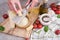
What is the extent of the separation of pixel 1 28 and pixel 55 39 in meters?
0.31

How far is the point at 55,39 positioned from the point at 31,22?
0.18m

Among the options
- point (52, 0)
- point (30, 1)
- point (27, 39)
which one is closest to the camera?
point (27, 39)

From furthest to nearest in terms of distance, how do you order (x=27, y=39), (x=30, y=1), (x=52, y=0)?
1. (x=52, y=0)
2. (x=30, y=1)
3. (x=27, y=39)

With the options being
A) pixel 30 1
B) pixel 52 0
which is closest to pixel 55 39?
pixel 30 1

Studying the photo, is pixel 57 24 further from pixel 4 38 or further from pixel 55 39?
pixel 4 38

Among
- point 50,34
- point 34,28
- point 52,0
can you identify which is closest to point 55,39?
point 50,34

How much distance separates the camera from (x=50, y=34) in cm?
105

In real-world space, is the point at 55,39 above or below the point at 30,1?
below

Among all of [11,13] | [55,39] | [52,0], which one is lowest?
[55,39]

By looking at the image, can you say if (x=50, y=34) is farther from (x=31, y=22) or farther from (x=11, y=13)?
(x=11, y=13)

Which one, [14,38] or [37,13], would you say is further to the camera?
[37,13]

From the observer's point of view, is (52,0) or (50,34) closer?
(50,34)

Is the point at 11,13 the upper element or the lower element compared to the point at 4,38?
upper

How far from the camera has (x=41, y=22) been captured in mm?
1117
